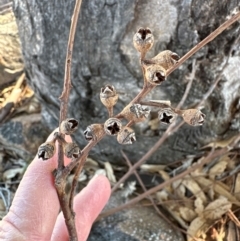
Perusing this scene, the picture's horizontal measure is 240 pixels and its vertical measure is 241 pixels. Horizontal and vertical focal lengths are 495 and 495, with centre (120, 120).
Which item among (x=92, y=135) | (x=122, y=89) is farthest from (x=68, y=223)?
(x=122, y=89)

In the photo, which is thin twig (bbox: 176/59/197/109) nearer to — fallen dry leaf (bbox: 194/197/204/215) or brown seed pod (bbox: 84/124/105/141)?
fallen dry leaf (bbox: 194/197/204/215)

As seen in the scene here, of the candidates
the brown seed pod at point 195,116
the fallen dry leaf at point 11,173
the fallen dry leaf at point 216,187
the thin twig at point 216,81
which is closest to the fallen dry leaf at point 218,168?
the fallen dry leaf at point 216,187

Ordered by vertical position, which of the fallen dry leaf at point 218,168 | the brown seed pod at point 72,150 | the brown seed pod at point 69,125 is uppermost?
the brown seed pod at point 69,125

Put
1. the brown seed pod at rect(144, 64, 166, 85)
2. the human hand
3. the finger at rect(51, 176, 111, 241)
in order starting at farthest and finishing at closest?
the finger at rect(51, 176, 111, 241), the human hand, the brown seed pod at rect(144, 64, 166, 85)

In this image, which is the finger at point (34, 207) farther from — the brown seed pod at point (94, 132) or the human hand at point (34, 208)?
the brown seed pod at point (94, 132)

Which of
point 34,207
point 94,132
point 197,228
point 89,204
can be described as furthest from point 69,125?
point 197,228

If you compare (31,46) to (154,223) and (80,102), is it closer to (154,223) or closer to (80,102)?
(80,102)

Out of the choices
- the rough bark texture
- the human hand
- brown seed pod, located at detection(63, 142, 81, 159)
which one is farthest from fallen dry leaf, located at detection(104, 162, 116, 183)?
brown seed pod, located at detection(63, 142, 81, 159)
